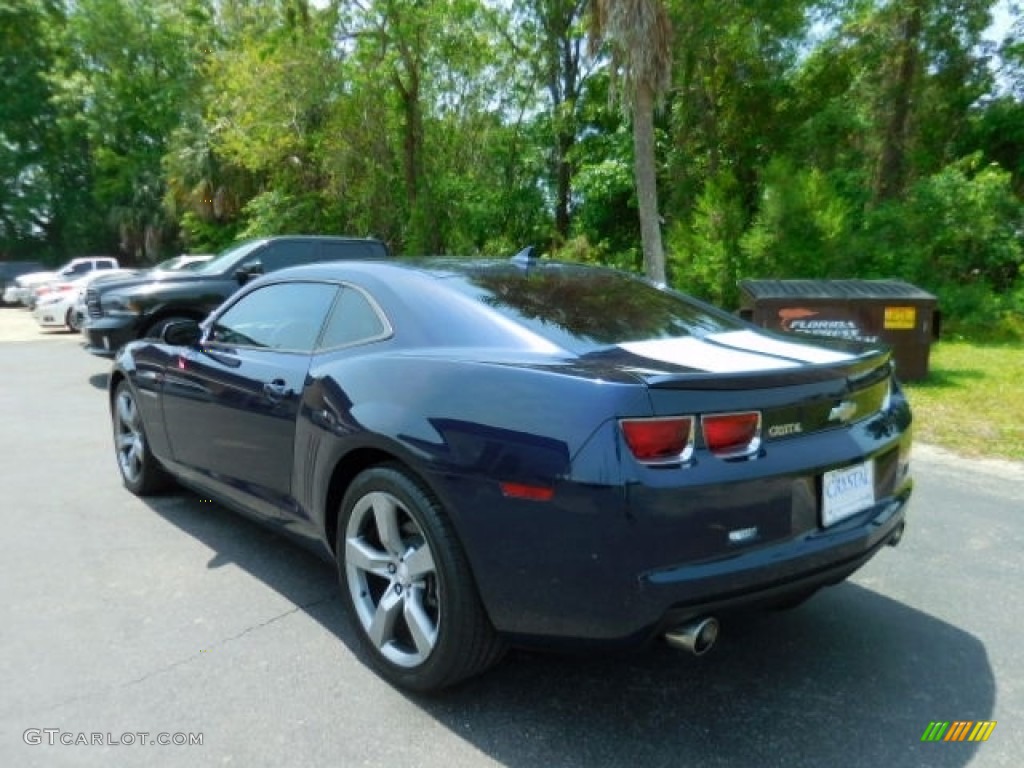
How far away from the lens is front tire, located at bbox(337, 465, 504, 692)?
246cm

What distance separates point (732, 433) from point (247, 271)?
8.70 meters

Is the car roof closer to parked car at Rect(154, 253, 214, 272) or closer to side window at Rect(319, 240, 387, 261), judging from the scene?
side window at Rect(319, 240, 387, 261)

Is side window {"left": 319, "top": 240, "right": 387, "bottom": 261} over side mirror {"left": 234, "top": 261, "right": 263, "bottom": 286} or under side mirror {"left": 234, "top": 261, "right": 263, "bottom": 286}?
over

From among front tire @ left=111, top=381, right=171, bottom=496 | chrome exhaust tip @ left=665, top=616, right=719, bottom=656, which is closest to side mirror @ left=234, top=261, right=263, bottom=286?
front tire @ left=111, top=381, right=171, bottom=496

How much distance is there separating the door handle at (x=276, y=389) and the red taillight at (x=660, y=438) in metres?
1.68

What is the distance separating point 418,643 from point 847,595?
198 cm

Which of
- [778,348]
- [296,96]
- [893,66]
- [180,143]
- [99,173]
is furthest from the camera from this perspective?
[99,173]

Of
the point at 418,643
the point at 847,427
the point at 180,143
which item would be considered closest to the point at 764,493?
the point at 847,427

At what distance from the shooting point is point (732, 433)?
228 cm

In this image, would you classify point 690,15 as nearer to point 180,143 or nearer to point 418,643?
point 418,643

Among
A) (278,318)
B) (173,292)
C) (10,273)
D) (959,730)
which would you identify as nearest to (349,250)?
(173,292)

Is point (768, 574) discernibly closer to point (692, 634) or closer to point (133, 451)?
point (692, 634)

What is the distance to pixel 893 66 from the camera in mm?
17078

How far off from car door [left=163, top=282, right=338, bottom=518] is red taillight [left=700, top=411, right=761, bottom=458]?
1727 mm
